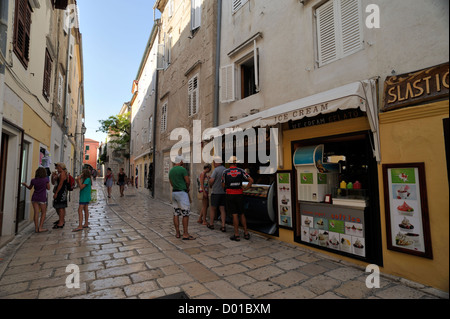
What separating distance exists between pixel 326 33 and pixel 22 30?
7175 millimetres

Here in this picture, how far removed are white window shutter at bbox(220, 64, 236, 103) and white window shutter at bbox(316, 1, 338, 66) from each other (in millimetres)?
3095

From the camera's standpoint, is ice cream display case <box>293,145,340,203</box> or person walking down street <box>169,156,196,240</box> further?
person walking down street <box>169,156,196,240</box>

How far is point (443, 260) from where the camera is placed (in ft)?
9.84

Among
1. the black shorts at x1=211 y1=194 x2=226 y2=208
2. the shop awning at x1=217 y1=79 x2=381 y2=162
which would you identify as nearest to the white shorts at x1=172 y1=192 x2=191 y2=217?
the black shorts at x1=211 y1=194 x2=226 y2=208

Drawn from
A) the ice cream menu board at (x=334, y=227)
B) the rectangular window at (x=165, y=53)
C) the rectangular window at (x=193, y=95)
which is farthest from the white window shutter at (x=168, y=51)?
the ice cream menu board at (x=334, y=227)

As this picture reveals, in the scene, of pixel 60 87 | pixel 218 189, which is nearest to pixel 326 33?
pixel 218 189

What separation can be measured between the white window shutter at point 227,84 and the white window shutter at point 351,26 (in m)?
3.61

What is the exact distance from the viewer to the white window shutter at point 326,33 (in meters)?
4.74

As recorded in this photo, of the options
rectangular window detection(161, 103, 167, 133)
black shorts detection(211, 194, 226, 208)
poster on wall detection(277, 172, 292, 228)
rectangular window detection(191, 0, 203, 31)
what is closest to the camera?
poster on wall detection(277, 172, 292, 228)

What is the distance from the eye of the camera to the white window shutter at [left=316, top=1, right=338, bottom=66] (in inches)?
186

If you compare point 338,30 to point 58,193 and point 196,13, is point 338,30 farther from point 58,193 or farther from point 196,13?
point 58,193

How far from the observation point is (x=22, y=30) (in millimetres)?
5895

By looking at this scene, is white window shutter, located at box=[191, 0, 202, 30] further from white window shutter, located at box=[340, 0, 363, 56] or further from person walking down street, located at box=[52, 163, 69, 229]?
person walking down street, located at box=[52, 163, 69, 229]
